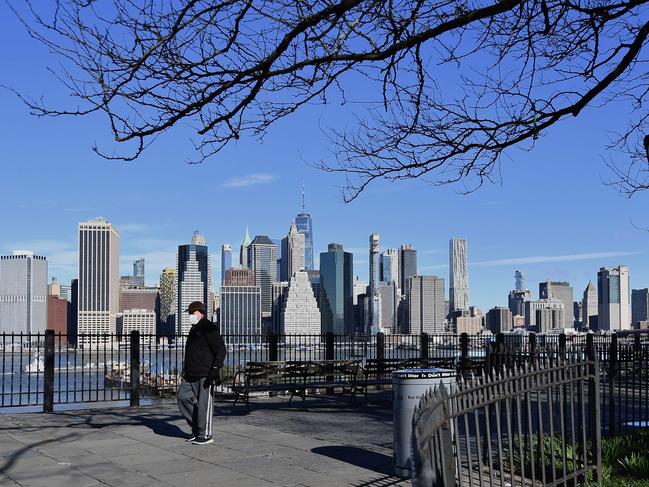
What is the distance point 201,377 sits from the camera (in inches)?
416

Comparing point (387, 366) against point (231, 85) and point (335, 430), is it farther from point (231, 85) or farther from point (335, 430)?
point (231, 85)

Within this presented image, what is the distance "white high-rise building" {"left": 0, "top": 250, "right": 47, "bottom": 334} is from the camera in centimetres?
18688

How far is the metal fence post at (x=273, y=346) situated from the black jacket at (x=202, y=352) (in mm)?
7538

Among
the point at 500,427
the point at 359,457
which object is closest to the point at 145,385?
the point at 359,457

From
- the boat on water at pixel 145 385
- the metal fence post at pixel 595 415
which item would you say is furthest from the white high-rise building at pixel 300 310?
the metal fence post at pixel 595 415

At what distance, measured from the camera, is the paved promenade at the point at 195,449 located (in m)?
8.33

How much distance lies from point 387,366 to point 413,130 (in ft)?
29.5

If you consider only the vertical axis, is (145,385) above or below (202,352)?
below

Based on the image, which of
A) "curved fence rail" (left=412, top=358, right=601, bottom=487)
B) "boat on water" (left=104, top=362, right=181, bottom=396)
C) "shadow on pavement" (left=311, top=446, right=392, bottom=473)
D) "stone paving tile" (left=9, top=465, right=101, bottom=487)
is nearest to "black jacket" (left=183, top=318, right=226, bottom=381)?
"shadow on pavement" (left=311, top=446, right=392, bottom=473)

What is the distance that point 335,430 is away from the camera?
11.9 metres

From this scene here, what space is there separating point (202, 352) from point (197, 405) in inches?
27.7

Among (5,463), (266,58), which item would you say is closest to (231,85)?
(266,58)

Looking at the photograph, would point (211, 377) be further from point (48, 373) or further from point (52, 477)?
point (48, 373)

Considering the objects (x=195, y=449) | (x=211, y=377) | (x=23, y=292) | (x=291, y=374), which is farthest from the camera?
(x=23, y=292)
